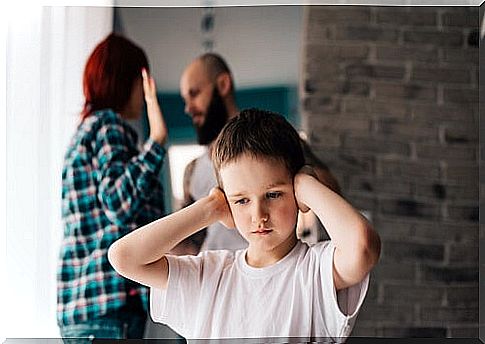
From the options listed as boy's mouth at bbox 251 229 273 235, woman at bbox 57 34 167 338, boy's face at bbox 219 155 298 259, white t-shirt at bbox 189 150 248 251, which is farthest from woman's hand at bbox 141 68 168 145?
boy's mouth at bbox 251 229 273 235

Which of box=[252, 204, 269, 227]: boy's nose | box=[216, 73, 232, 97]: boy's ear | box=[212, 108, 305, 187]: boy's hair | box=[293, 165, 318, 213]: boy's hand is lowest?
box=[252, 204, 269, 227]: boy's nose

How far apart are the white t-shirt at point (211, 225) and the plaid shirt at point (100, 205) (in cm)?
9

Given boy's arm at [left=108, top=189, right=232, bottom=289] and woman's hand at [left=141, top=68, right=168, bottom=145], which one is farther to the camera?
woman's hand at [left=141, top=68, right=168, bottom=145]

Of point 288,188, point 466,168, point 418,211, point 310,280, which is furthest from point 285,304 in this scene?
point 466,168

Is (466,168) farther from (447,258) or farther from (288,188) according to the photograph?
(288,188)

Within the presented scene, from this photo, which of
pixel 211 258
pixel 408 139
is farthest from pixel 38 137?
pixel 408 139

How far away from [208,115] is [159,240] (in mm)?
348

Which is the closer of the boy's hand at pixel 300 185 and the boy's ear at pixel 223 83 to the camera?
the boy's hand at pixel 300 185

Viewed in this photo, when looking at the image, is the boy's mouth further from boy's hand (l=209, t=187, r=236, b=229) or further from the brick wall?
the brick wall

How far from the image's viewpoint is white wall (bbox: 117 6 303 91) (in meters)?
2.48

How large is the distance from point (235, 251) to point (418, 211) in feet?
1.56

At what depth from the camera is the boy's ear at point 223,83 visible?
8.12ft

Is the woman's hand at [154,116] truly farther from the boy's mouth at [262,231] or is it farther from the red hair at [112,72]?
the boy's mouth at [262,231]

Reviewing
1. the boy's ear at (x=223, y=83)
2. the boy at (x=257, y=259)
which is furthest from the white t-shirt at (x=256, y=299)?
the boy's ear at (x=223, y=83)
